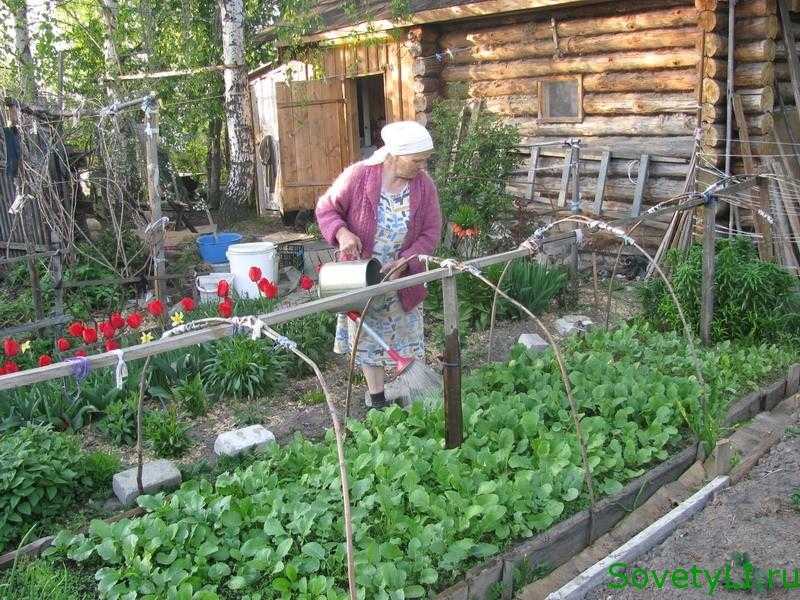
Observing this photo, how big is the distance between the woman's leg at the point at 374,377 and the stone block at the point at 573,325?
180cm

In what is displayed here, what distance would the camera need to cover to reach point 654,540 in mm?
3184

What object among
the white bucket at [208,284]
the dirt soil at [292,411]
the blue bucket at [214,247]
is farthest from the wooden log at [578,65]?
the white bucket at [208,284]

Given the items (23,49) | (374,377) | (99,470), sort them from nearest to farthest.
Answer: (99,470), (374,377), (23,49)

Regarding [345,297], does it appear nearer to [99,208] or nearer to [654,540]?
[654,540]

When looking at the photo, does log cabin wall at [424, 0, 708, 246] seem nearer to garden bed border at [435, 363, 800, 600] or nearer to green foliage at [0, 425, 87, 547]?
garden bed border at [435, 363, 800, 600]

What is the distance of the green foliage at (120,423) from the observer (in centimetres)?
412

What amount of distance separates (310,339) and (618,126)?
4.60 m

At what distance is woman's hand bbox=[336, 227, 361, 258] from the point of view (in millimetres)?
3918

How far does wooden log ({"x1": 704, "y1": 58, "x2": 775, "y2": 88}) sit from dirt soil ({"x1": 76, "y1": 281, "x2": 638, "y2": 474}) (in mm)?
3005

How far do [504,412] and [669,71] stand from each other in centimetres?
529

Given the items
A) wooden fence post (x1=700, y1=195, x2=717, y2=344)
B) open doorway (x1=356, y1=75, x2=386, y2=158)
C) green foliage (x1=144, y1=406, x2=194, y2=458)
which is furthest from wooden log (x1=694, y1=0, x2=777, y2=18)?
open doorway (x1=356, y1=75, x2=386, y2=158)

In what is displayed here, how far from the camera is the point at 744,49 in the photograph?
7.09 m

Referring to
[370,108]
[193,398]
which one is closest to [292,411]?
[193,398]

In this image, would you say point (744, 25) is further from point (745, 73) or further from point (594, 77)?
point (594, 77)
